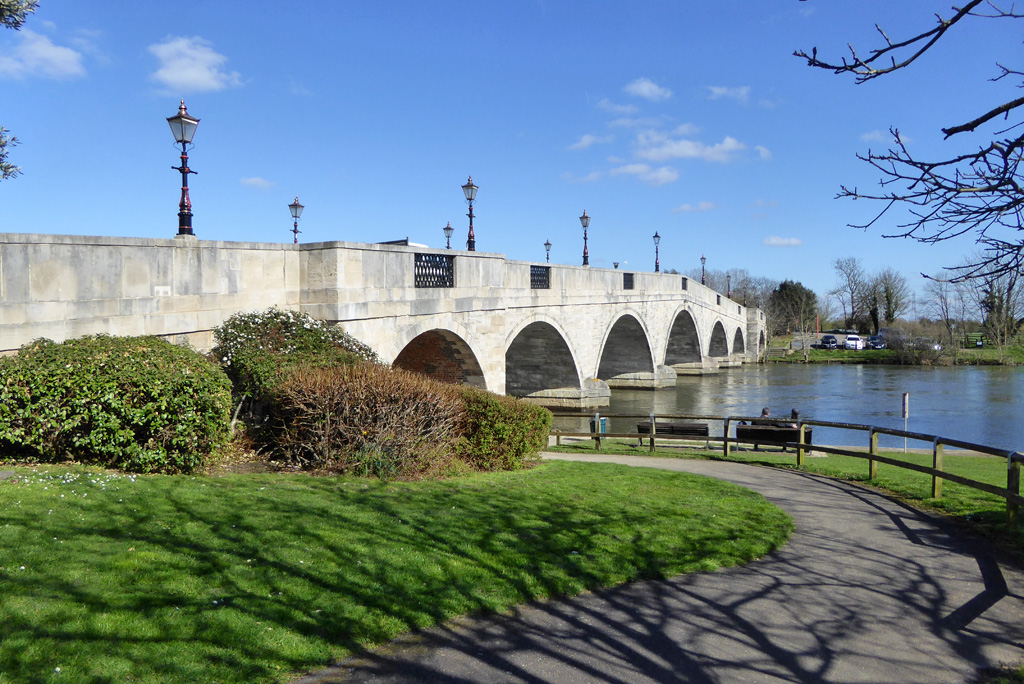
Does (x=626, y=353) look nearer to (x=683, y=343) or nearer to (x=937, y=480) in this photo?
(x=683, y=343)

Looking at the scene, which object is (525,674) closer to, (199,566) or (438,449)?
(199,566)

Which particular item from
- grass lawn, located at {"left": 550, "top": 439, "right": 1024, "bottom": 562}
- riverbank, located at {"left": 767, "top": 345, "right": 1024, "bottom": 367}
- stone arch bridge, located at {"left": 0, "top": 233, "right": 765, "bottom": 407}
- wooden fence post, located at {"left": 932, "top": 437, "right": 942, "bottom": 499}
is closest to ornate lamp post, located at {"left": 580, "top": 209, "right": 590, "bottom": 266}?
stone arch bridge, located at {"left": 0, "top": 233, "right": 765, "bottom": 407}

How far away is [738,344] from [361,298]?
58.4 m

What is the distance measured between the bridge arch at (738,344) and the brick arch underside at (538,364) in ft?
127

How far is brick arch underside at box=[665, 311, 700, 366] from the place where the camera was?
152ft

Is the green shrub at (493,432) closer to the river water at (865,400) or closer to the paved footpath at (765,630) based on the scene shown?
the paved footpath at (765,630)

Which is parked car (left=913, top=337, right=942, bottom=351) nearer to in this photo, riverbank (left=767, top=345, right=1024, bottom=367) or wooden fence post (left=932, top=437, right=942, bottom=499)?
riverbank (left=767, top=345, right=1024, bottom=367)

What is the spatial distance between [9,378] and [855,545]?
8479 mm

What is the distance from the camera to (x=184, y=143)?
979cm

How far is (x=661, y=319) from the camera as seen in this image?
38406 mm

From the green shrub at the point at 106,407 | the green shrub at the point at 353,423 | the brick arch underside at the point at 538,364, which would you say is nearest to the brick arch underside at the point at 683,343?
the brick arch underside at the point at 538,364

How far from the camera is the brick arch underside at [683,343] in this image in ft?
152

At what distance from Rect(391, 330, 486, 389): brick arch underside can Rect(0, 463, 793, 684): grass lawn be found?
28.2ft

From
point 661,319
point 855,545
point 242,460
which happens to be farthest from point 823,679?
point 661,319
